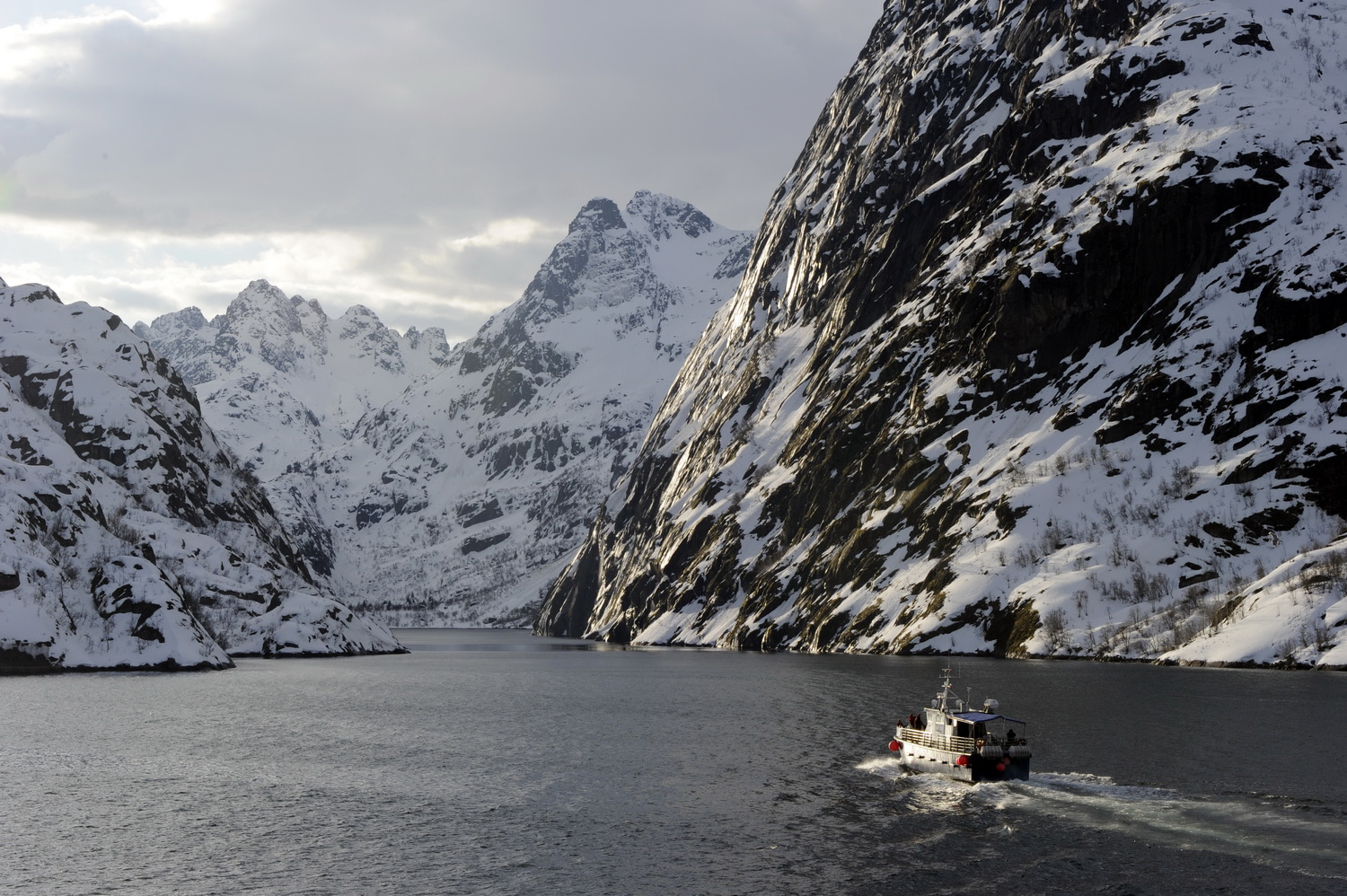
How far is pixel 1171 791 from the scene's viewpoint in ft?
209

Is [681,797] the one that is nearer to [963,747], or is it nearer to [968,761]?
[968,761]

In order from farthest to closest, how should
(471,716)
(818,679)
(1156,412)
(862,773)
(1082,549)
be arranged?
(1156,412)
(1082,549)
(818,679)
(471,716)
(862,773)

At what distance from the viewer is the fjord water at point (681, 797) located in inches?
2031

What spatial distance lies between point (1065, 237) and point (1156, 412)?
4206 cm

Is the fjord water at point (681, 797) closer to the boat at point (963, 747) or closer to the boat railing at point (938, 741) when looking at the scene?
the boat at point (963, 747)

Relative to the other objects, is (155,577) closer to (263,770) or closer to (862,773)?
(263,770)

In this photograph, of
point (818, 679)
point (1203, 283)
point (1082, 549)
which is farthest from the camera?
point (1203, 283)

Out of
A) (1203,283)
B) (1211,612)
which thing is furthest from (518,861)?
(1203,283)

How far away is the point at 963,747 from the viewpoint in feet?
238

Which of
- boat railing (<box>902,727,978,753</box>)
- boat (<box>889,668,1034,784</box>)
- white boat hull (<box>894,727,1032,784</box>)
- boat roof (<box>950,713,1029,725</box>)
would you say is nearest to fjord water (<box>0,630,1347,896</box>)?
white boat hull (<box>894,727,1032,784</box>)

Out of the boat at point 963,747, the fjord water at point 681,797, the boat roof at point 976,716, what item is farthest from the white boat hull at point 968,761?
the boat roof at point 976,716

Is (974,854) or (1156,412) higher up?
(1156,412)

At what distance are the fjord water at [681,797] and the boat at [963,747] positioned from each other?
3.55 feet

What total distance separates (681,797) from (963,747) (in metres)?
17.7
